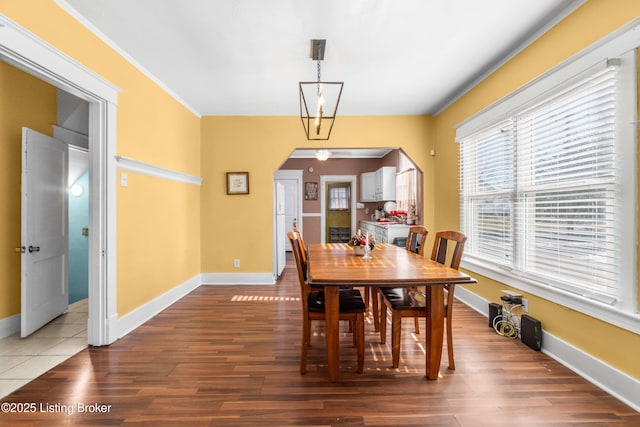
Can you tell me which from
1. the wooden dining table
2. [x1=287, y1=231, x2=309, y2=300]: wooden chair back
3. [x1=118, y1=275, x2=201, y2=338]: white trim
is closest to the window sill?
the wooden dining table

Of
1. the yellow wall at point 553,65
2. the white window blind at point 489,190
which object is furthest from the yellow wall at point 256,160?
the yellow wall at point 553,65

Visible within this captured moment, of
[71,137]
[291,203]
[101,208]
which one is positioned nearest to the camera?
[101,208]

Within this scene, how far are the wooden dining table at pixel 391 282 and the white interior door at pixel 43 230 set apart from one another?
2604 mm

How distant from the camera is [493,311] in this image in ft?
9.50

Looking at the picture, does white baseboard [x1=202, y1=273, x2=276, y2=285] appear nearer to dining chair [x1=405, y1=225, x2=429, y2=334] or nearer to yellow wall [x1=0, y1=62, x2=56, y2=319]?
yellow wall [x1=0, y1=62, x2=56, y2=319]

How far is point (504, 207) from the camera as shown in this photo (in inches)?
116

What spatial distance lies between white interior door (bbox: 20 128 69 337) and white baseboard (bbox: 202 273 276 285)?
1.68 metres

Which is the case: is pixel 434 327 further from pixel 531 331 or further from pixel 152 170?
pixel 152 170

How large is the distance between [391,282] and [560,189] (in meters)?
1.57

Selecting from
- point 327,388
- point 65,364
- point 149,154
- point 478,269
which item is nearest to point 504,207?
point 478,269

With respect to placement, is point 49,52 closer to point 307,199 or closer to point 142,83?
point 142,83

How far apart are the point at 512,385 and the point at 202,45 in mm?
3535

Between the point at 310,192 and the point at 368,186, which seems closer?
the point at 368,186

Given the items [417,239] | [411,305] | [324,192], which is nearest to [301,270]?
[411,305]
